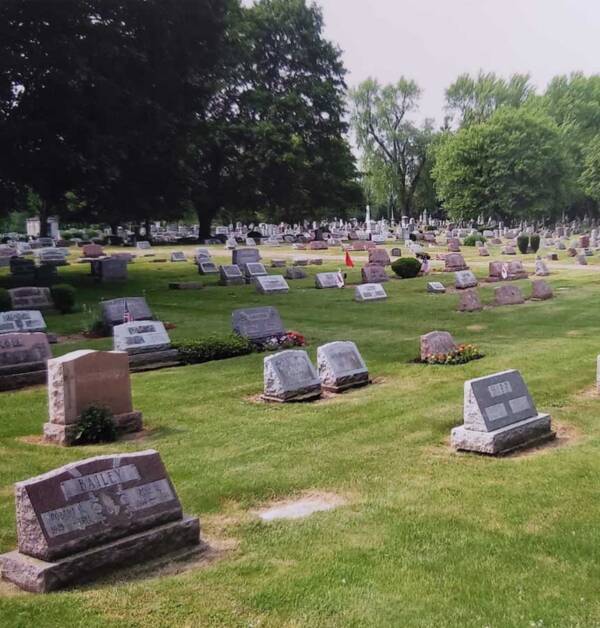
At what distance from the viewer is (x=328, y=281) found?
29.5 metres

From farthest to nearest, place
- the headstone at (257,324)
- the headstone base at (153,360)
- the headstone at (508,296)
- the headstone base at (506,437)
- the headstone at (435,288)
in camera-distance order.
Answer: the headstone at (435,288) → the headstone at (508,296) → the headstone at (257,324) → the headstone base at (153,360) → the headstone base at (506,437)

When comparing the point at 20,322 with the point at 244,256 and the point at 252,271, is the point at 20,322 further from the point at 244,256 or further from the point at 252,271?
the point at 244,256

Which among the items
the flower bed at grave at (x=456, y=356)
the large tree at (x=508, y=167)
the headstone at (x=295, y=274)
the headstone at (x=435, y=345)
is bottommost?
the flower bed at grave at (x=456, y=356)

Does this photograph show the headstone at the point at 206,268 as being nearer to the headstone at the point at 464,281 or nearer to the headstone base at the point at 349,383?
the headstone at the point at 464,281

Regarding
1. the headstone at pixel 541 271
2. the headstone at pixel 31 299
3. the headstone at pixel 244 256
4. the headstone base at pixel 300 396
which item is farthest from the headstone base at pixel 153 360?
the headstone at pixel 541 271

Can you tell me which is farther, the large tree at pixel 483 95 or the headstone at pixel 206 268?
the large tree at pixel 483 95

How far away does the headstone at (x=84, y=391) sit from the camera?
9.59m

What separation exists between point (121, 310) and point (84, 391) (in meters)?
9.33

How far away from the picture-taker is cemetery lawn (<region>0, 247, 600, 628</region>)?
5.14 m

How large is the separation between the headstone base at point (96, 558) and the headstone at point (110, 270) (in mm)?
26805

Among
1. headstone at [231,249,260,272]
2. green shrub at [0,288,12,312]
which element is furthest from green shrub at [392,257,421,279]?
green shrub at [0,288,12,312]

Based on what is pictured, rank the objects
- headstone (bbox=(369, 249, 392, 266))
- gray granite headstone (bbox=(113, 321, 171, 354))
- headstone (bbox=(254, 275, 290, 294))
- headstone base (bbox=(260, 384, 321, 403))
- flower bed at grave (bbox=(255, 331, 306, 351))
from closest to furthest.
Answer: headstone base (bbox=(260, 384, 321, 403)) < gray granite headstone (bbox=(113, 321, 171, 354)) < flower bed at grave (bbox=(255, 331, 306, 351)) < headstone (bbox=(254, 275, 290, 294)) < headstone (bbox=(369, 249, 392, 266))

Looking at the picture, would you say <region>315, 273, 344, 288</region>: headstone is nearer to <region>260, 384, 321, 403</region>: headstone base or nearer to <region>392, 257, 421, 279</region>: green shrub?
<region>392, 257, 421, 279</region>: green shrub

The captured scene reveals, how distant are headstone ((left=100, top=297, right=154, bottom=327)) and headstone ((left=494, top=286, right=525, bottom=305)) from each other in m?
11.3
